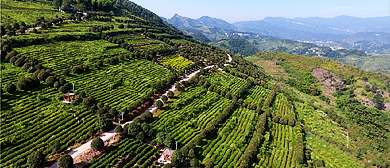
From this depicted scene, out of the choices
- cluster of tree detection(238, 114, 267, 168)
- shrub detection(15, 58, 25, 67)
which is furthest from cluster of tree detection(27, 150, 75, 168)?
shrub detection(15, 58, 25, 67)

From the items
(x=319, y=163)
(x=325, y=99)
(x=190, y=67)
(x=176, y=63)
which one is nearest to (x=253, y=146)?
(x=319, y=163)

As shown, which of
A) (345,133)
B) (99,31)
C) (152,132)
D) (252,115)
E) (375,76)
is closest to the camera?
(152,132)

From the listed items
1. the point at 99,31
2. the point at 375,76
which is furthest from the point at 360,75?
the point at 99,31

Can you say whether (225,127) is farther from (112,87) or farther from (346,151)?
(346,151)

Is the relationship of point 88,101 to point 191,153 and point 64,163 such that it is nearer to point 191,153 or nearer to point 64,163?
point 64,163

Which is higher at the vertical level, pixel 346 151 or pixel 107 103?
pixel 107 103

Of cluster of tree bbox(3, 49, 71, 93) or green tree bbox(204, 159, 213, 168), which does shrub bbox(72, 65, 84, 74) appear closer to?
cluster of tree bbox(3, 49, 71, 93)
